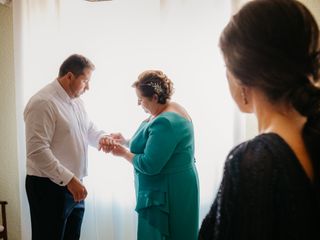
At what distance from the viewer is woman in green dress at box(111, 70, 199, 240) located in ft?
5.79

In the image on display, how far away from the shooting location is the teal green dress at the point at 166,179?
5.77 feet

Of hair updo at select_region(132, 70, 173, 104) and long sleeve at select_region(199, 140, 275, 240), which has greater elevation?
hair updo at select_region(132, 70, 173, 104)

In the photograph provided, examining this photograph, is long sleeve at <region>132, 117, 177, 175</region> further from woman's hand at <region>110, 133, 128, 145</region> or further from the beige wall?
the beige wall

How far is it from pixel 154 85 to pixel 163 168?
0.47 metres

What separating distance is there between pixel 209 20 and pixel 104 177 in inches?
51.7

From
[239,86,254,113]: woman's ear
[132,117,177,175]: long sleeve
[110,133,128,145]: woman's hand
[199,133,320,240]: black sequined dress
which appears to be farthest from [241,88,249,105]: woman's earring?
[110,133,128,145]: woman's hand

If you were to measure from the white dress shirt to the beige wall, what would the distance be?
0.77 metres

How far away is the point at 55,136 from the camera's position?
185cm

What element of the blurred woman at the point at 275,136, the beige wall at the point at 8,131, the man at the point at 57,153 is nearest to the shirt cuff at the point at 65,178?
the man at the point at 57,153

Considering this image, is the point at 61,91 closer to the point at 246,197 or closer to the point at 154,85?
the point at 154,85

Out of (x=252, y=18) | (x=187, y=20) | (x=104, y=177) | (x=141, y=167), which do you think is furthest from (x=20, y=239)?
(x=252, y=18)

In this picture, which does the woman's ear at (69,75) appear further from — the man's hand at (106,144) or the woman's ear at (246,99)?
the woman's ear at (246,99)

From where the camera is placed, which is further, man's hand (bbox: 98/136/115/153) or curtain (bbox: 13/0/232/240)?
curtain (bbox: 13/0/232/240)

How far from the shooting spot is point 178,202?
73.3 inches
